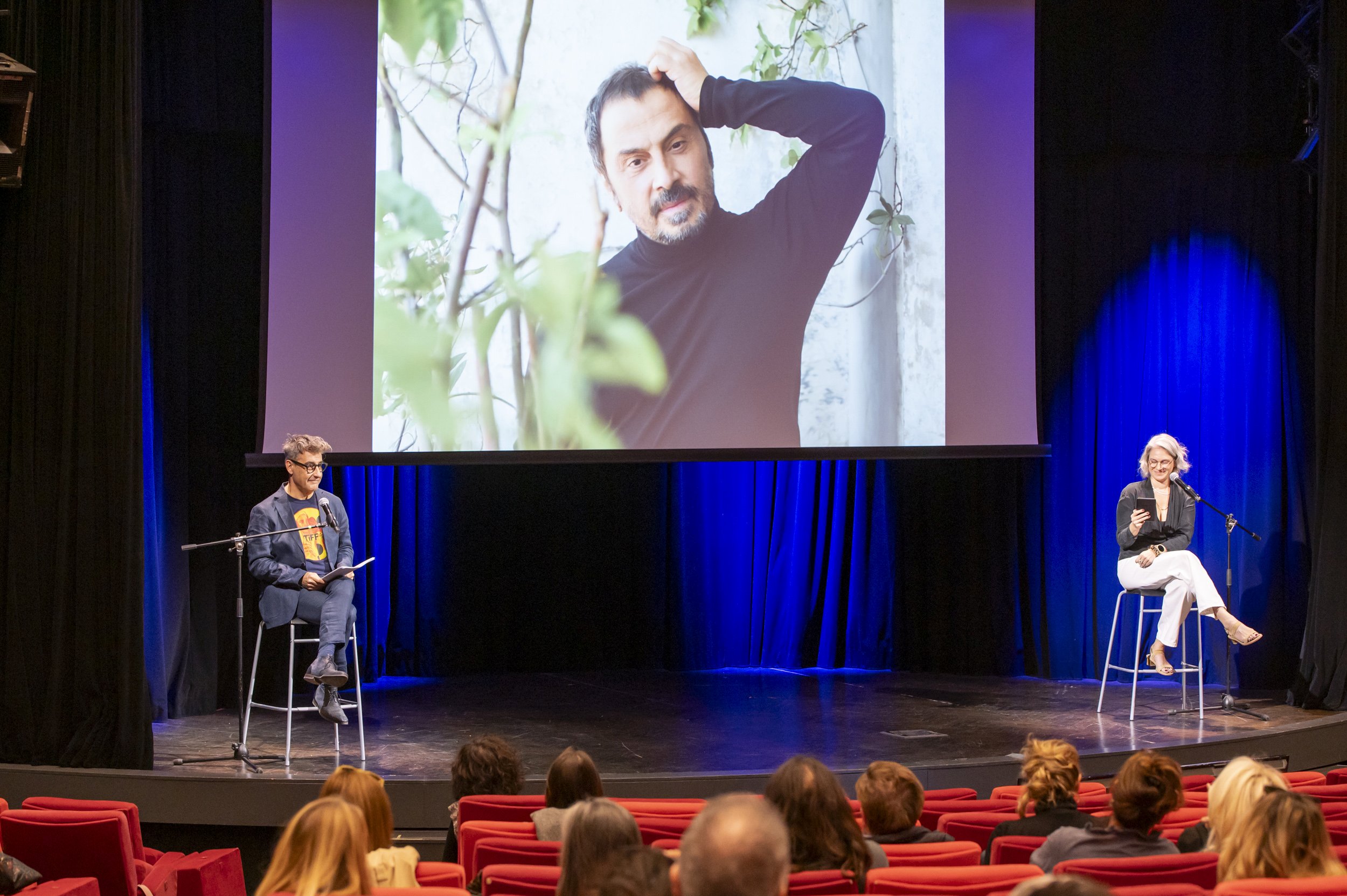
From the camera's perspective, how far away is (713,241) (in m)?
6.53

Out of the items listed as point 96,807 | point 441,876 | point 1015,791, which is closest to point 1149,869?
point 441,876

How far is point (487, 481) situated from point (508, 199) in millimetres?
2283

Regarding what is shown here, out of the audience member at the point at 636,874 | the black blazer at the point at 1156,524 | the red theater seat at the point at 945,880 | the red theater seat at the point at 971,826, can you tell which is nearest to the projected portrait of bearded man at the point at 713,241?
the black blazer at the point at 1156,524

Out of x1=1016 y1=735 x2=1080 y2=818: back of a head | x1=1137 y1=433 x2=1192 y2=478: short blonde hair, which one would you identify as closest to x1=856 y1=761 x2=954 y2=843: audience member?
x1=1016 y1=735 x2=1080 y2=818: back of a head

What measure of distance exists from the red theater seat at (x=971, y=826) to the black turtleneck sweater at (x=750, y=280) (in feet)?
10.5

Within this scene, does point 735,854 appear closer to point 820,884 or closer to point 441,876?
point 820,884

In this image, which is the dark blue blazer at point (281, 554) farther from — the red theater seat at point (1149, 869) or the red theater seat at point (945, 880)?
the red theater seat at point (1149, 869)

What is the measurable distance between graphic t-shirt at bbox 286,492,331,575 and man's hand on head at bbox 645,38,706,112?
8.82ft

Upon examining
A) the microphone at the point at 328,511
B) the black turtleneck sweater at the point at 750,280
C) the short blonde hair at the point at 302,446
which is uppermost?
the black turtleneck sweater at the point at 750,280

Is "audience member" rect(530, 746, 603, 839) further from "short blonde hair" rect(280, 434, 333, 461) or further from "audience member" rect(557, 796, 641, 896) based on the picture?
"short blonde hair" rect(280, 434, 333, 461)

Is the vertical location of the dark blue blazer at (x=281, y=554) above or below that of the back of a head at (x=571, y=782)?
above

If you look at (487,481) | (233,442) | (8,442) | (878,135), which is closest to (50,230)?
(8,442)

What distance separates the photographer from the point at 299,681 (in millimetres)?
7020

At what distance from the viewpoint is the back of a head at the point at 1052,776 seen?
3078 millimetres
